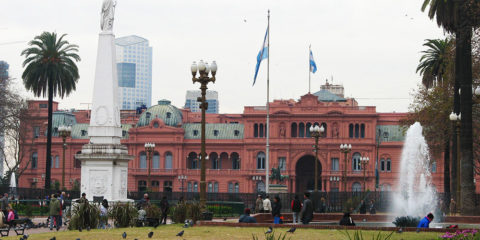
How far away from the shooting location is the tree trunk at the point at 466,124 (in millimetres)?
38469

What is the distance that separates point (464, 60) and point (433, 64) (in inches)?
1028

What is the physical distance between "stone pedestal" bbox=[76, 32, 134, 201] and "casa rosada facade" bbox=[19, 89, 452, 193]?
65.2 meters

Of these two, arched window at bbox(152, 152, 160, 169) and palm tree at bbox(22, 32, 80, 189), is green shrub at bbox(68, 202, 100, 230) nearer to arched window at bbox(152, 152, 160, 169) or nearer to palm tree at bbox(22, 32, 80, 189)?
palm tree at bbox(22, 32, 80, 189)

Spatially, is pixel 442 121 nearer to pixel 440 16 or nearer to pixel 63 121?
pixel 440 16

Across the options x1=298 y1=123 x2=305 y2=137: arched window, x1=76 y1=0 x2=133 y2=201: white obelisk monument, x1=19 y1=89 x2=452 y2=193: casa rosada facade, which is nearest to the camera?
x1=76 y1=0 x2=133 y2=201: white obelisk monument

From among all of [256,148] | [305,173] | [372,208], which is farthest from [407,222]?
[305,173]

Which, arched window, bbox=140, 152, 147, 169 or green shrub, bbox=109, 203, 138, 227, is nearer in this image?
green shrub, bbox=109, 203, 138, 227

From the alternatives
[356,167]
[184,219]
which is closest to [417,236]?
[184,219]

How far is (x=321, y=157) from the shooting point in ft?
345

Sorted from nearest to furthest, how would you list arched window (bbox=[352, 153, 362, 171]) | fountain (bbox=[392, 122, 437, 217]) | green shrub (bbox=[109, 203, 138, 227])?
1. green shrub (bbox=[109, 203, 138, 227])
2. fountain (bbox=[392, 122, 437, 217])
3. arched window (bbox=[352, 153, 362, 171])

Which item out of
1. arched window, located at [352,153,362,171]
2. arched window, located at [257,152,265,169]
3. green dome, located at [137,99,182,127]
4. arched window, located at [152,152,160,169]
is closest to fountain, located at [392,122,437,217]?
arched window, located at [352,153,362,171]

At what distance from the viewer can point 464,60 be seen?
40.0m

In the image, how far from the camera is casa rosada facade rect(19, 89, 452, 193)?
10431cm

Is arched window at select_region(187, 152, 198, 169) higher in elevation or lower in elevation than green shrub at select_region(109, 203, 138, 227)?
higher
